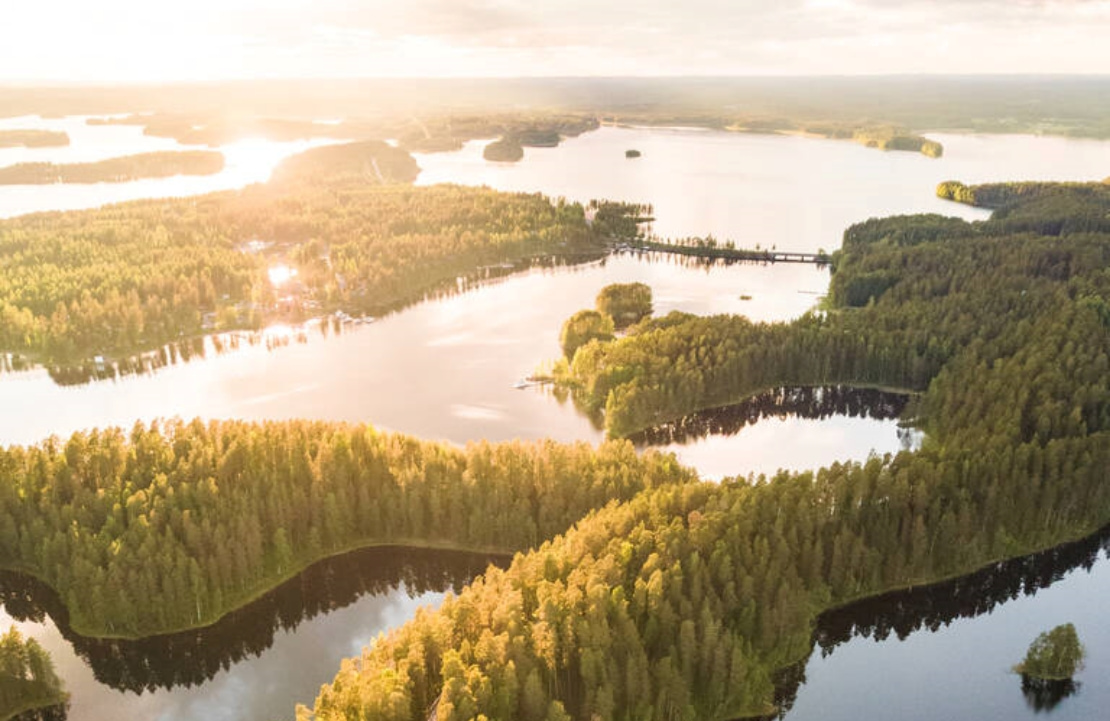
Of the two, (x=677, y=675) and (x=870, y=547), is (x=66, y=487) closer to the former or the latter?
(x=677, y=675)

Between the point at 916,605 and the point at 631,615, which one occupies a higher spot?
the point at 631,615

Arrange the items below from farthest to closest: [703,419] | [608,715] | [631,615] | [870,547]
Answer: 1. [703,419]
2. [870,547]
3. [631,615]
4. [608,715]

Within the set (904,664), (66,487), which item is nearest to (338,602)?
(66,487)

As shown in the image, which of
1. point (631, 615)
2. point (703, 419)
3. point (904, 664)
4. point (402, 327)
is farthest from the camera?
point (402, 327)

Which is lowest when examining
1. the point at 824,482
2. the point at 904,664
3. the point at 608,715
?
the point at 904,664

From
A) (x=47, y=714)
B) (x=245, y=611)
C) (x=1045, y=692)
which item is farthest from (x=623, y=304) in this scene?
(x=47, y=714)

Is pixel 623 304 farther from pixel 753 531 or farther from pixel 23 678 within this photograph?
pixel 23 678
